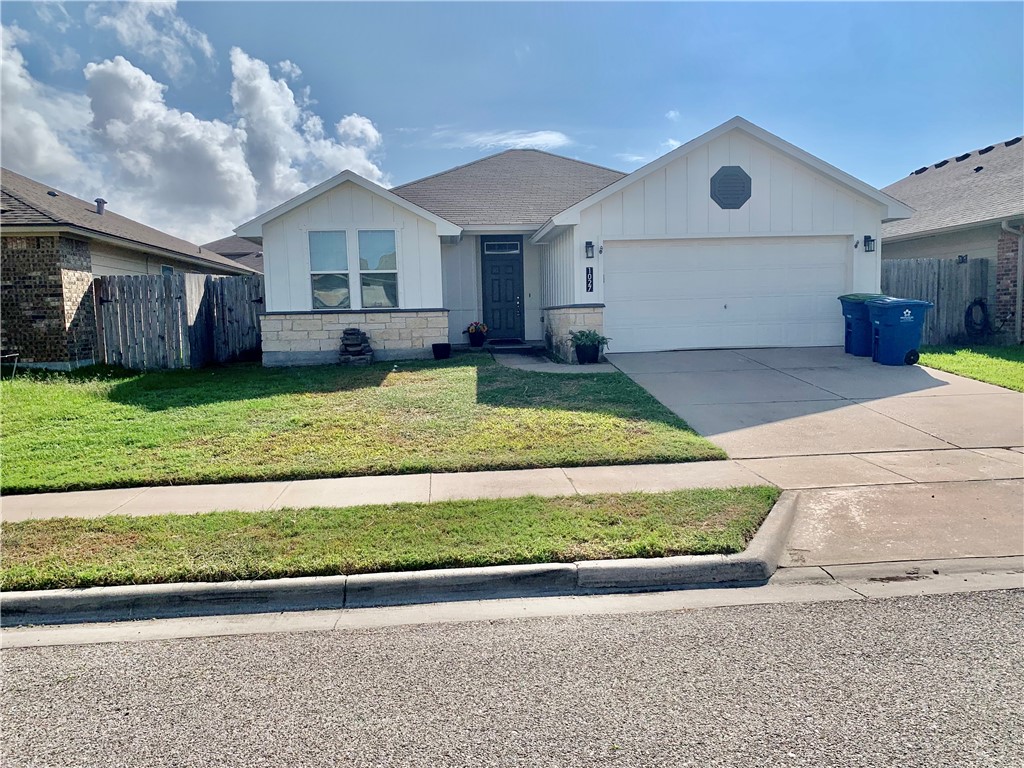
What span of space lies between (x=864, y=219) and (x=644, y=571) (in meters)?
12.2

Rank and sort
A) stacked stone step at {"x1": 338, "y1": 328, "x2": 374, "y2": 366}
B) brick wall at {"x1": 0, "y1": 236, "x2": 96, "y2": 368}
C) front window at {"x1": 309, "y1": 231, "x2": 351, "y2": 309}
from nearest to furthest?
stacked stone step at {"x1": 338, "y1": 328, "x2": 374, "y2": 366}
brick wall at {"x1": 0, "y1": 236, "x2": 96, "y2": 368}
front window at {"x1": 309, "y1": 231, "x2": 351, "y2": 309}

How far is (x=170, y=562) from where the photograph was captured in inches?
181

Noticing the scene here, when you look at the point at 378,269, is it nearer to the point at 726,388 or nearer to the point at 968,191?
the point at 726,388

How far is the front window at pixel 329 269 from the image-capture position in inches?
558

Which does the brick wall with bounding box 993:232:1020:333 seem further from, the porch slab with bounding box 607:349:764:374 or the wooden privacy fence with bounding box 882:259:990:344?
the porch slab with bounding box 607:349:764:374

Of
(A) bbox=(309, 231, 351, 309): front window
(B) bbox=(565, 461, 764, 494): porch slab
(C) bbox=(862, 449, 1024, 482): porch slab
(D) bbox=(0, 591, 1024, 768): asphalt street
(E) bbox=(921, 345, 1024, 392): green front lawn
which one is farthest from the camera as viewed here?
(A) bbox=(309, 231, 351, 309): front window

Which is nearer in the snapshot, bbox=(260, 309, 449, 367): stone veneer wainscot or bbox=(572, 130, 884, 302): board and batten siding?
bbox=(572, 130, 884, 302): board and batten siding

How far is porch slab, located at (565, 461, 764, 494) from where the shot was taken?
6.16 meters

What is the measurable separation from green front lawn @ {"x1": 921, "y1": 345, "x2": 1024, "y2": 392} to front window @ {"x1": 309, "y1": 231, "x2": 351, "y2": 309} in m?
11.3

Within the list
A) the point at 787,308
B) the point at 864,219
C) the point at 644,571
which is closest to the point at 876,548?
the point at 644,571

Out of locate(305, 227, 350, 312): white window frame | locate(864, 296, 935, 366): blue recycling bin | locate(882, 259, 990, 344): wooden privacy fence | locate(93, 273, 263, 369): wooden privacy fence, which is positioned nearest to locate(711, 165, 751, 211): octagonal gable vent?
locate(864, 296, 935, 366): blue recycling bin

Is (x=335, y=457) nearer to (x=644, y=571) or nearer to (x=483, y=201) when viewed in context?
(x=644, y=571)

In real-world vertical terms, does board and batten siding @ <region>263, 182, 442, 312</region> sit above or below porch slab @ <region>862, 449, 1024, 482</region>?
above

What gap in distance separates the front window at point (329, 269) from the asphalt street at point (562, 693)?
11156 millimetres
